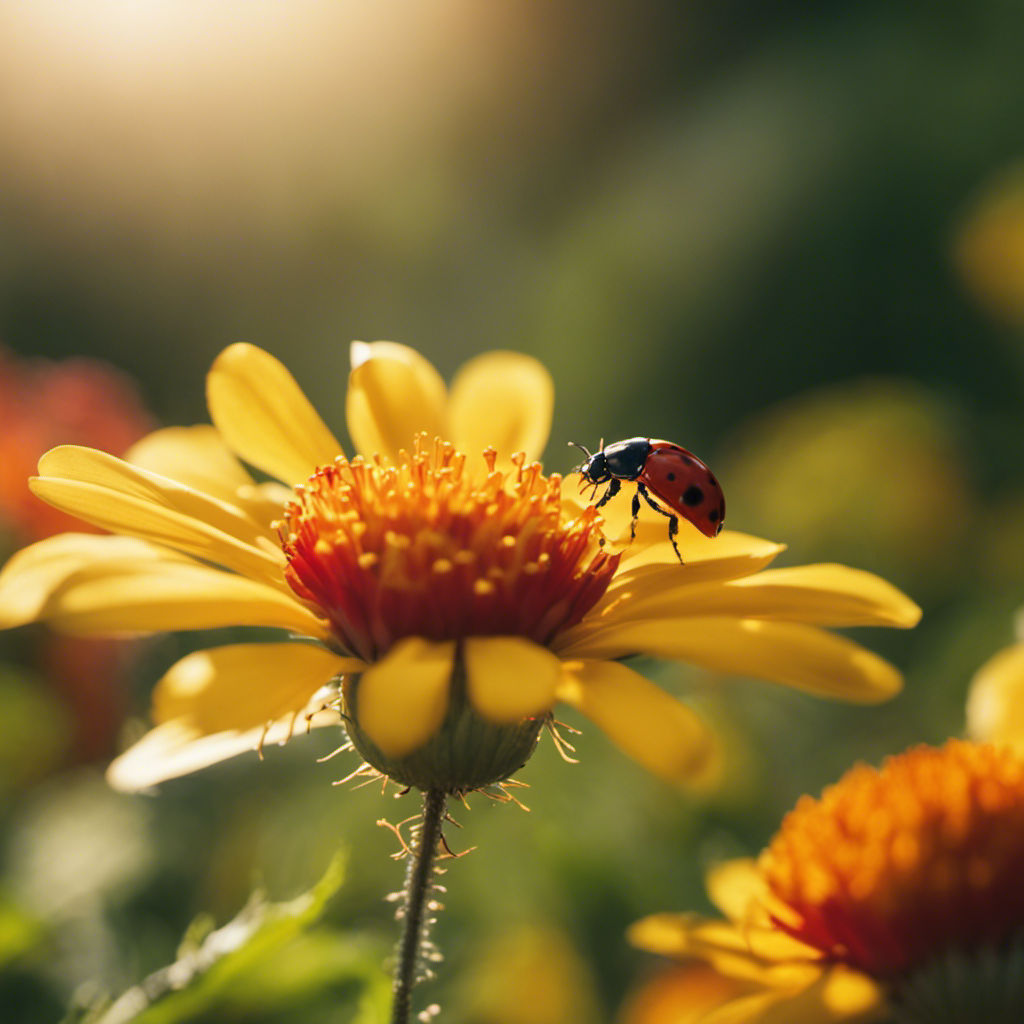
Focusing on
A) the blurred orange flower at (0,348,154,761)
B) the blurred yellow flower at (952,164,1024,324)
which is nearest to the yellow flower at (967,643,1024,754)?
the blurred orange flower at (0,348,154,761)

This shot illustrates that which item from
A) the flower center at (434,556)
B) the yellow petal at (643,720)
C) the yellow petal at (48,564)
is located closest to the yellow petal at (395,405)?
the flower center at (434,556)

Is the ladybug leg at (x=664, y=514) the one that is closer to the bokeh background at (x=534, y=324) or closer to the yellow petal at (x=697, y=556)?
the yellow petal at (x=697, y=556)

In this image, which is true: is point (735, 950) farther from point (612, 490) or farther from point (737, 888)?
point (612, 490)

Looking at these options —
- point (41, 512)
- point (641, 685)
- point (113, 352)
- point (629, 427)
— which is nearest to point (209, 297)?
point (113, 352)

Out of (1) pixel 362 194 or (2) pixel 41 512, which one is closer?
(2) pixel 41 512

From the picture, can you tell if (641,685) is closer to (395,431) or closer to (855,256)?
(395,431)

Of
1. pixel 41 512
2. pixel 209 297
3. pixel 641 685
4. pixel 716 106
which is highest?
pixel 716 106
